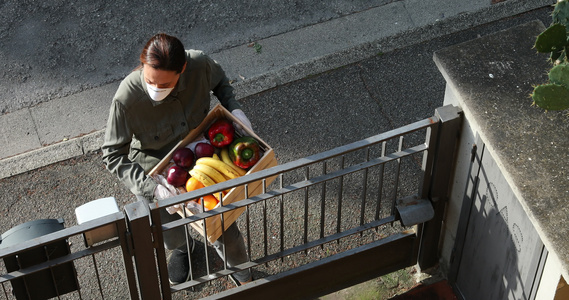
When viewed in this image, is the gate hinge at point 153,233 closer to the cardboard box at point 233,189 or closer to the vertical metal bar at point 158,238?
the vertical metal bar at point 158,238

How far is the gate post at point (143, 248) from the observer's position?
138 inches

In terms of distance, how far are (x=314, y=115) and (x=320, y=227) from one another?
1527 mm

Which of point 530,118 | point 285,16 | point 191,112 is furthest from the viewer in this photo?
point 285,16

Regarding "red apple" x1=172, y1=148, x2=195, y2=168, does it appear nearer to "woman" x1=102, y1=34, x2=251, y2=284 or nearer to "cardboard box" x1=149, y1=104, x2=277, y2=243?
"cardboard box" x1=149, y1=104, x2=277, y2=243

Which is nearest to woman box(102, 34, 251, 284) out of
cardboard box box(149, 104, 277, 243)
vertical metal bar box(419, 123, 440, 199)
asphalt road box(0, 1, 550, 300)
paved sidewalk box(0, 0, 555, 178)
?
cardboard box box(149, 104, 277, 243)

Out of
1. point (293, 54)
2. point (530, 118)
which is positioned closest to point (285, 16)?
point (293, 54)

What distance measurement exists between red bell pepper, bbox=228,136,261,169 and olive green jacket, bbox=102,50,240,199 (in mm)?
412

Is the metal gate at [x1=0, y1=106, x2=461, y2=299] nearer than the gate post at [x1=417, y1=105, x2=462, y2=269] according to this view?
Yes

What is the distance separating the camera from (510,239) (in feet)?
13.0

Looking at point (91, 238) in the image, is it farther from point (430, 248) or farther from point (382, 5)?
point (382, 5)

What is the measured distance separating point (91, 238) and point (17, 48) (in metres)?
4.31

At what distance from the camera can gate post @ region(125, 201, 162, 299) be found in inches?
138

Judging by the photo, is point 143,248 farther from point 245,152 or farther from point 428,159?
point 428,159

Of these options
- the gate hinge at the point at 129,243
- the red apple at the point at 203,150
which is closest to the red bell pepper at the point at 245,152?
the red apple at the point at 203,150
